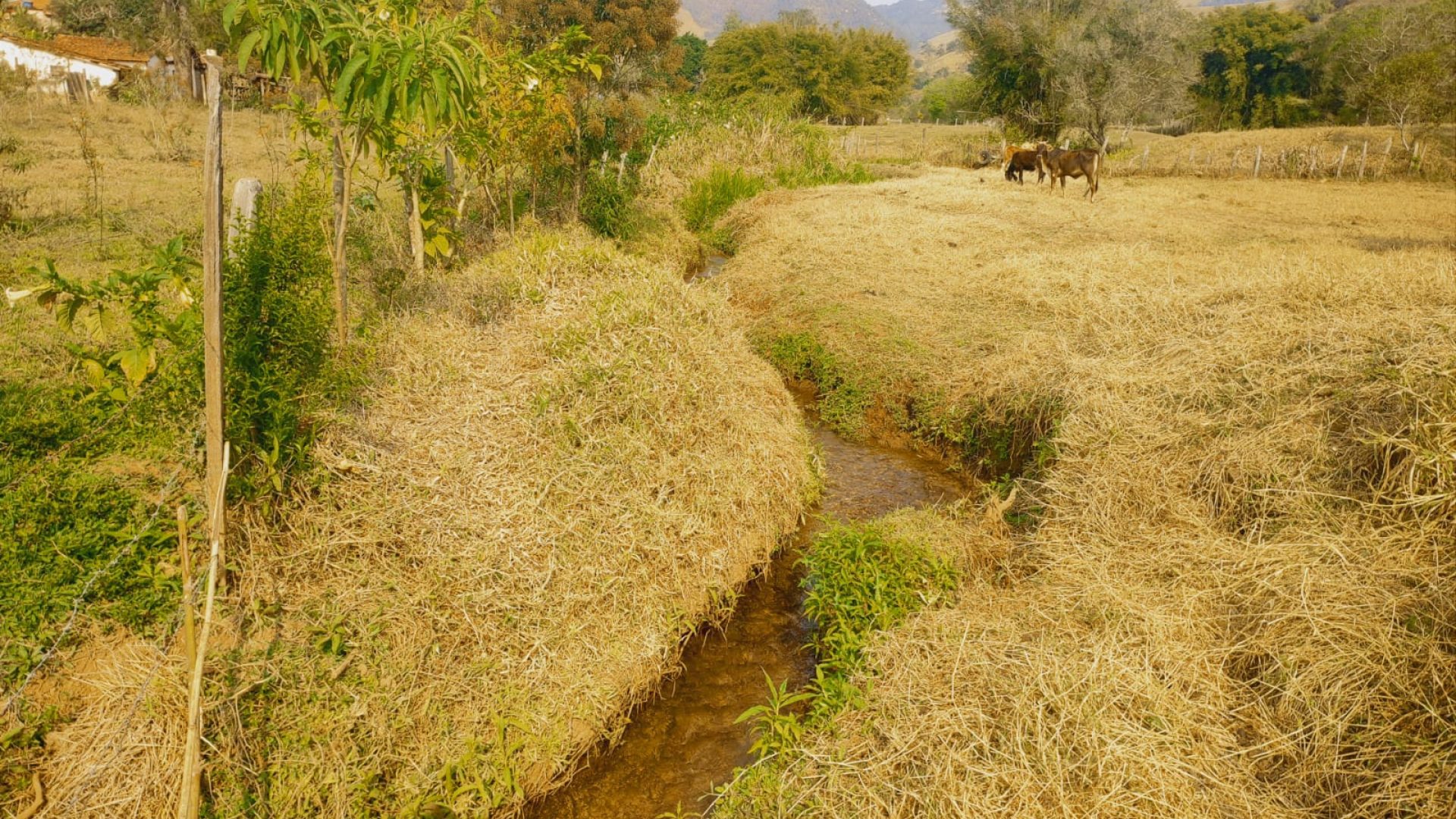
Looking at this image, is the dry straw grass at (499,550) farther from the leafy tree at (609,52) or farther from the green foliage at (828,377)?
the leafy tree at (609,52)

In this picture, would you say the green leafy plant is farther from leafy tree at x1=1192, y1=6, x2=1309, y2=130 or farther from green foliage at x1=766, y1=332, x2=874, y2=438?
leafy tree at x1=1192, y1=6, x2=1309, y2=130

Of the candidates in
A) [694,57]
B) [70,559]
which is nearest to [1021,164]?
[70,559]

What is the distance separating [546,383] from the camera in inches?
187

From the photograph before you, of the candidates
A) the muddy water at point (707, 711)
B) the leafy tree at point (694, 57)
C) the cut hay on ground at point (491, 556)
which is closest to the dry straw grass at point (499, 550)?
the cut hay on ground at point (491, 556)

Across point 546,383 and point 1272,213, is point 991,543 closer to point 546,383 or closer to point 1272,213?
point 546,383

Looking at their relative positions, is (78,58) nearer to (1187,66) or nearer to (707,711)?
(707,711)

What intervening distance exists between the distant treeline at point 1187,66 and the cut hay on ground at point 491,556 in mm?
22407

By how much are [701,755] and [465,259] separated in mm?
5476

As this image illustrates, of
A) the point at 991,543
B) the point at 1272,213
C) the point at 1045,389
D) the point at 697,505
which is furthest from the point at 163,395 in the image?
the point at 1272,213

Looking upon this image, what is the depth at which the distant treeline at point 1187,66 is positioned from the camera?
22453 mm

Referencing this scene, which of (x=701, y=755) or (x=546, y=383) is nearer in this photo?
(x=701, y=755)

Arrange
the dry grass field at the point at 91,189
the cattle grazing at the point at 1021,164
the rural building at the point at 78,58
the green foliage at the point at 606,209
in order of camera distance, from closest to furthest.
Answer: the dry grass field at the point at 91,189 → the green foliage at the point at 606,209 → the cattle grazing at the point at 1021,164 → the rural building at the point at 78,58

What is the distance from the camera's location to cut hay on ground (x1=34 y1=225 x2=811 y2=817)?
10.0ft

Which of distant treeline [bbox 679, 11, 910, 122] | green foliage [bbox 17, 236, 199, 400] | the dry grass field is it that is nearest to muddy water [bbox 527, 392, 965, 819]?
green foliage [bbox 17, 236, 199, 400]
